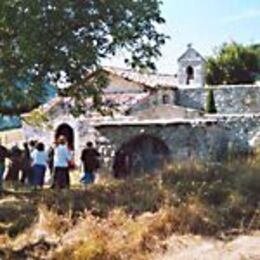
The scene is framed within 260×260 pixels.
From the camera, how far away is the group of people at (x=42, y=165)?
832 inches

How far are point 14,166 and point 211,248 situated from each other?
12.3 meters

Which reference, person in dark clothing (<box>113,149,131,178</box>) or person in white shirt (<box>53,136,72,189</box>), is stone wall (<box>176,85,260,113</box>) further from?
person in white shirt (<box>53,136,72,189</box>)

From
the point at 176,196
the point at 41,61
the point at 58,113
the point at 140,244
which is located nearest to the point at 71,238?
the point at 140,244

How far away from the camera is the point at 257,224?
14508 mm

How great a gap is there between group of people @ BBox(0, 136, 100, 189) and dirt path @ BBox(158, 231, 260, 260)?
7.03 meters

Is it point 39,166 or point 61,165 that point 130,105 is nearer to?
point 39,166

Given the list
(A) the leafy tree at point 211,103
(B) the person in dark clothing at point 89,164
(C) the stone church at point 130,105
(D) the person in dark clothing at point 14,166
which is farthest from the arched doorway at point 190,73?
(B) the person in dark clothing at point 89,164

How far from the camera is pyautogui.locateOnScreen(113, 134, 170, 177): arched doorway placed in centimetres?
2473

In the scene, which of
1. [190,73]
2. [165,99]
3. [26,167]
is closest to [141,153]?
[26,167]

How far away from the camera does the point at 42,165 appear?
72.6 feet

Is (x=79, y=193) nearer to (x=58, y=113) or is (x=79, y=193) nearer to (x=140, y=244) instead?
(x=140, y=244)

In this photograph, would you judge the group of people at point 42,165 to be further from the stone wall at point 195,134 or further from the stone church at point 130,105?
the stone church at point 130,105

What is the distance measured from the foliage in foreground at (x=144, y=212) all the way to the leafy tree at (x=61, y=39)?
112 inches

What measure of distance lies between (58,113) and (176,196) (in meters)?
28.7
